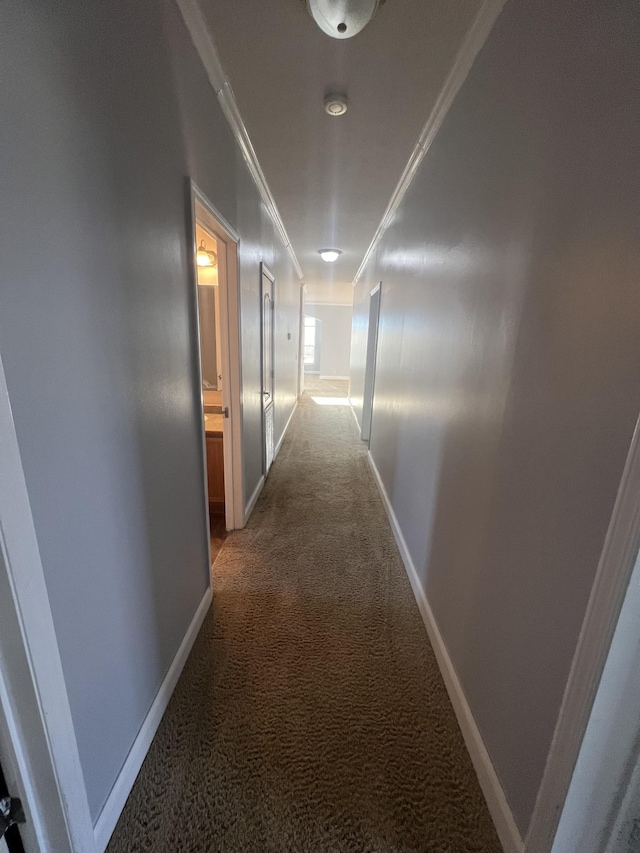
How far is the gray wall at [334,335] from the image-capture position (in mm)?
11367

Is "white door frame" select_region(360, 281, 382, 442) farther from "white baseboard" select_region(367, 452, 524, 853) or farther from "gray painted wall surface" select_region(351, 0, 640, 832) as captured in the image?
"white baseboard" select_region(367, 452, 524, 853)

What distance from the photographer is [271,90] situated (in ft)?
5.84

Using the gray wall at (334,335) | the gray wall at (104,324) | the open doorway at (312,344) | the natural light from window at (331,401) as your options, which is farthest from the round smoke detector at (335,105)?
the gray wall at (334,335)

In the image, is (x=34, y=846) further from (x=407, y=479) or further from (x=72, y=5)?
(x=407, y=479)

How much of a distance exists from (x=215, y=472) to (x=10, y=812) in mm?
2200

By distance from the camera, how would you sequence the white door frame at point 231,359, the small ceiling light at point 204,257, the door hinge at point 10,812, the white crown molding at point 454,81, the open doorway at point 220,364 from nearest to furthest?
the door hinge at point 10,812 < the white crown molding at point 454,81 < the open doorway at point 220,364 < the white door frame at point 231,359 < the small ceiling light at point 204,257

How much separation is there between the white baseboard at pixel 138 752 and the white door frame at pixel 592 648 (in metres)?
1.19

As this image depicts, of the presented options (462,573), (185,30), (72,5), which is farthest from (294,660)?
(185,30)

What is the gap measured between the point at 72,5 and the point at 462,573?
2057mm

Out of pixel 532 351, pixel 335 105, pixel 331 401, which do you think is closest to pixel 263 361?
pixel 335 105

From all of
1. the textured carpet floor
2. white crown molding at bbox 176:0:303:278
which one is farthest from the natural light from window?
the textured carpet floor

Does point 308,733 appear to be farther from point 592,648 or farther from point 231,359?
point 231,359

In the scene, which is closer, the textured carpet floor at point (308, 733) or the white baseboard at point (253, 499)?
the textured carpet floor at point (308, 733)

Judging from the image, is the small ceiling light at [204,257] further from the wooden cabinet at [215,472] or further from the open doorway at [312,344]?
the open doorway at [312,344]
